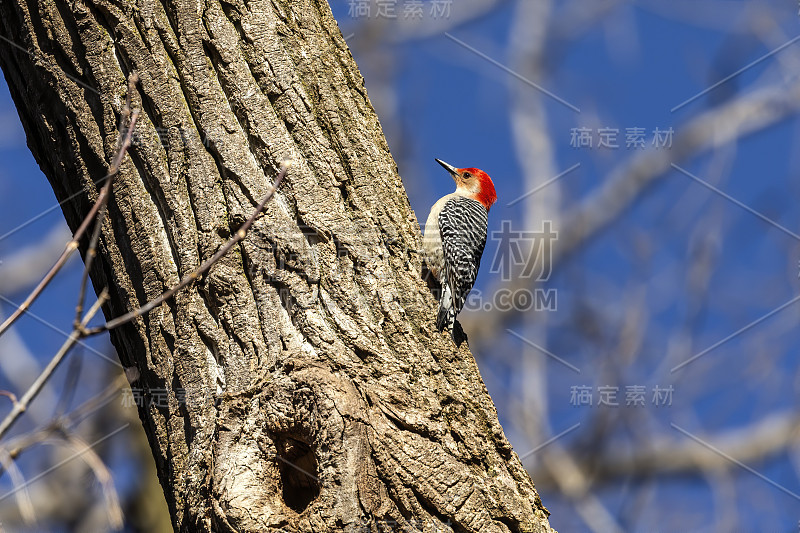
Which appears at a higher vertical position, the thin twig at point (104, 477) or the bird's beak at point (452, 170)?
the bird's beak at point (452, 170)

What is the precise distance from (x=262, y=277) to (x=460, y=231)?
2.36 metres

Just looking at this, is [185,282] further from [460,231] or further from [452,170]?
[452,170]

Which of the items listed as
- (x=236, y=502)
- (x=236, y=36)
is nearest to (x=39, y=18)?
(x=236, y=36)

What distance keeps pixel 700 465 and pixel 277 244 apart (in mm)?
7314

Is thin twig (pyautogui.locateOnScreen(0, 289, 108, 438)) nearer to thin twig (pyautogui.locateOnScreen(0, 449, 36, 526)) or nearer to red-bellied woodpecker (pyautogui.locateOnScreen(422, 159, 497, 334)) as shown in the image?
thin twig (pyautogui.locateOnScreen(0, 449, 36, 526))

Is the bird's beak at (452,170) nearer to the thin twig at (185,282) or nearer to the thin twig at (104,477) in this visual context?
the thin twig at (185,282)

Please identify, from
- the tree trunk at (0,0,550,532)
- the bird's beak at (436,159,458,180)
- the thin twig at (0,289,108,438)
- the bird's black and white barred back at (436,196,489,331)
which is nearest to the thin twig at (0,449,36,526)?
the thin twig at (0,289,108,438)

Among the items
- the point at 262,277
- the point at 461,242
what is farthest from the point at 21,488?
the point at 461,242

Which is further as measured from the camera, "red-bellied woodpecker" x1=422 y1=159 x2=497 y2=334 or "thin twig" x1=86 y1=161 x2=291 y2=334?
"red-bellied woodpecker" x1=422 y1=159 x2=497 y2=334

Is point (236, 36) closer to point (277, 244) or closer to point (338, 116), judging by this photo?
point (338, 116)

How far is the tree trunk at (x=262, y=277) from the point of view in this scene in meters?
2.57

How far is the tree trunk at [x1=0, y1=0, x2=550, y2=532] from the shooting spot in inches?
101

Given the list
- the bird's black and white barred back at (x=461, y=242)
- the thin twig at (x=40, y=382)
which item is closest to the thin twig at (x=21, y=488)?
the thin twig at (x=40, y=382)

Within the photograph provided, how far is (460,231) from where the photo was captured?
16.2 ft
